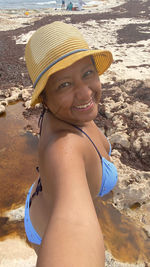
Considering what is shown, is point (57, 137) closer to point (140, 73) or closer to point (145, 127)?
point (145, 127)

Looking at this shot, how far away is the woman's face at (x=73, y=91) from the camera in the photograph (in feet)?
4.13

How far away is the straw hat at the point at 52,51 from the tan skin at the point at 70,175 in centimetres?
6

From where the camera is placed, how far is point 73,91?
1295mm

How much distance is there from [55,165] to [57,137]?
0.22m

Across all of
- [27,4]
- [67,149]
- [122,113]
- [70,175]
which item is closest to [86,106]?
[67,149]

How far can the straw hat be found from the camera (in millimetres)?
1202

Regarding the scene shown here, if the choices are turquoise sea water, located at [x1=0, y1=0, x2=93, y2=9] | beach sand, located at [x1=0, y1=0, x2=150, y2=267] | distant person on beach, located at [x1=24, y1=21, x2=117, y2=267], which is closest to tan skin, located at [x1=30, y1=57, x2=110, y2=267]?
distant person on beach, located at [x1=24, y1=21, x2=117, y2=267]

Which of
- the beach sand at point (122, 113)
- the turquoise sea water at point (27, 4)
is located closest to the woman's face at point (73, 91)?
the beach sand at point (122, 113)

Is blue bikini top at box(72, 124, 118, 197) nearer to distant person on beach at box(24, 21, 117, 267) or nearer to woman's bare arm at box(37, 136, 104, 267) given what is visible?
distant person on beach at box(24, 21, 117, 267)

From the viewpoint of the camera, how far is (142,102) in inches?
232

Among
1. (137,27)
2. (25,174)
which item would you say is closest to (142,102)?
(25,174)

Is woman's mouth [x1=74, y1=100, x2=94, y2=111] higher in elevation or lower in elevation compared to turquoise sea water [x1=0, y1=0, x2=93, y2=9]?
lower

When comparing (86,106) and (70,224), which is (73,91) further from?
(70,224)

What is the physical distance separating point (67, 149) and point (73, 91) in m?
0.38
